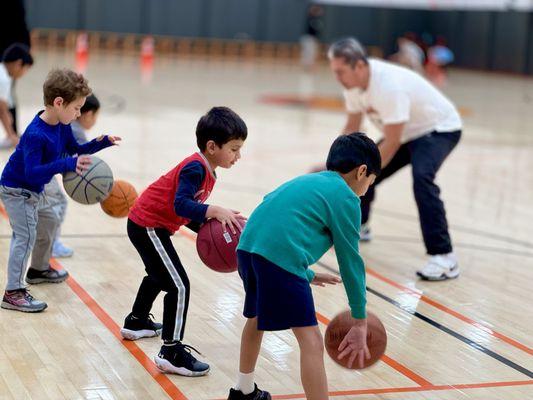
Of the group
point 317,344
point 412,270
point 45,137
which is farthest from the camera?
point 412,270

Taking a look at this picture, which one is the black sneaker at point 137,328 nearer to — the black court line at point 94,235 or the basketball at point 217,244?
the basketball at point 217,244

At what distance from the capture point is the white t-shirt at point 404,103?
7215 mm

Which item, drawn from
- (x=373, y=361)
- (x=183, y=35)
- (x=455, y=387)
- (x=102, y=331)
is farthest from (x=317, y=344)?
(x=183, y=35)

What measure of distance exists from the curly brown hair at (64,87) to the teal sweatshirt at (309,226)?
180cm

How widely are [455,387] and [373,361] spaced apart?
69 centimetres

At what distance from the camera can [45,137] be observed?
17.5 feet

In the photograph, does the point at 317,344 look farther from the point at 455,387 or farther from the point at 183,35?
the point at 183,35

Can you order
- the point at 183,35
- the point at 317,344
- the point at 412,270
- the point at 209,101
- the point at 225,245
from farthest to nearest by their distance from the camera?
the point at 183,35 < the point at 209,101 < the point at 412,270 < the point at 225,245 < the point at 317,344

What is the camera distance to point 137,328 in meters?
5.30

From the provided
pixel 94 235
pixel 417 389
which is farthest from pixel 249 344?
pixel 94 235

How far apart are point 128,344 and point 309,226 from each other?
5.56 feet

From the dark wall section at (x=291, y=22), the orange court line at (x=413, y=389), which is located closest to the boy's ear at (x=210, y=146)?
the orange court line at (x=413, y=389)

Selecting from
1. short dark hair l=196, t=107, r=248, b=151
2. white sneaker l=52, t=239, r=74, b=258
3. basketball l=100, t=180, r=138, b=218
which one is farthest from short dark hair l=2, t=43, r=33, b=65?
short dark hair l=196, t=107, r=248, b=151

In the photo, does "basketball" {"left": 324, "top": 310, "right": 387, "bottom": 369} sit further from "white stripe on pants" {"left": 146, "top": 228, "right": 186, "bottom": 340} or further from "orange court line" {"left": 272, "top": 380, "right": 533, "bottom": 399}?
"white stripe on pants" {"left": 146, "top": 228, "right": 186, "bottom": 340}
